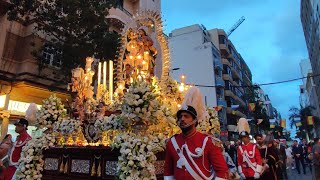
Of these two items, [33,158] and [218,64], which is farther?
[218,64]

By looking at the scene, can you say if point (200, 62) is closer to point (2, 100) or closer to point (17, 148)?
point (2, 100)

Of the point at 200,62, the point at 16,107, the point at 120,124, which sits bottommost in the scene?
the point at 120,124

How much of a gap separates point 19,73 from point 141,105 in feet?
36.4

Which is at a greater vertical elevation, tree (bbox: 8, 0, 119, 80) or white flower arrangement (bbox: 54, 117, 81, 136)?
tree (bbox: 8, 0, 119, 80)

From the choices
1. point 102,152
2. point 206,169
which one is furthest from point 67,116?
point 206,169

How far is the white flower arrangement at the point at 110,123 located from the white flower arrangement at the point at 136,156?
0.42 m

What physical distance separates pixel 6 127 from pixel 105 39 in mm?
6397

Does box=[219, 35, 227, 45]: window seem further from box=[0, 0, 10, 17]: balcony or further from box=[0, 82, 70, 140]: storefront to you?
box=[0, 0, 10, 17]: balcony

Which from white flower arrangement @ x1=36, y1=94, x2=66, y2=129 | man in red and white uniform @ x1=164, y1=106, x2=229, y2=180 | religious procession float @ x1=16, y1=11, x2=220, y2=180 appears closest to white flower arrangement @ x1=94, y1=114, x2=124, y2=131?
religious procession float @ x1=16, y1=11, x2=220, y2=180

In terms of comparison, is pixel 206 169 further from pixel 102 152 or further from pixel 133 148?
pixel 102 152

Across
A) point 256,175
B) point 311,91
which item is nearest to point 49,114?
point 256,175

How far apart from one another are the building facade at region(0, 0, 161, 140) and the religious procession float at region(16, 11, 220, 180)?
243 inches

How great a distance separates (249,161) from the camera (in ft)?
20.9

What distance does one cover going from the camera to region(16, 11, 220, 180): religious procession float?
465 cm
